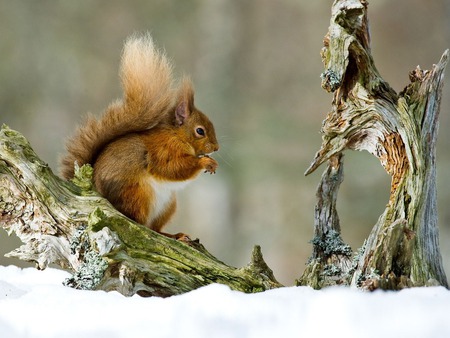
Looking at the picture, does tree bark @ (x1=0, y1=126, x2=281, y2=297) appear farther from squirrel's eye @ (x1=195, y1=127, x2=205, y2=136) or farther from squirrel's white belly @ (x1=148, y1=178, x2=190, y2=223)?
squirrel's eye @ (x1=195, y1=127, x2=205, y2=136)

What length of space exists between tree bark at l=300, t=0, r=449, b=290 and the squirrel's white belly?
0.52 m

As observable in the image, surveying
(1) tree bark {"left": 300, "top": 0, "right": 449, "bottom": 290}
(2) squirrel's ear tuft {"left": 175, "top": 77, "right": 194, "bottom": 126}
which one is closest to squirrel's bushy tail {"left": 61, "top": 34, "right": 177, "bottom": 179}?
(2) squirrel's ear tuft {"left": 175, "top": 77, "right": 194, "bottom": 126}

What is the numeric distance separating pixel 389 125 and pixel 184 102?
75 centimetres

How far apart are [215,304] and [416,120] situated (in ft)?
2.34

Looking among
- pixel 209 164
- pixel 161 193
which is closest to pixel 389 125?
pixel 209 164

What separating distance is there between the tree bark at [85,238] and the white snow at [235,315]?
0.18 meters

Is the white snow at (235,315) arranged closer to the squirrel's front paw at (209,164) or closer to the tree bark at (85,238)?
the tree bark at (85,238)

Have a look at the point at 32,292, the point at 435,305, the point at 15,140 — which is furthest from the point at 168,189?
the point at 435,305

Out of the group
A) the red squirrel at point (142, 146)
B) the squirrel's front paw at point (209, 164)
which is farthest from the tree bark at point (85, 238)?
the squirrel's front paw at point (209, 164)

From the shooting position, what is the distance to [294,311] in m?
1.37

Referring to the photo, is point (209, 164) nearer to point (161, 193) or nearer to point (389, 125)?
point (161, 193)

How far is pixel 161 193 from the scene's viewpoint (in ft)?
6.98

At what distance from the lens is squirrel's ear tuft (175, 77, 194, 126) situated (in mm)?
2264

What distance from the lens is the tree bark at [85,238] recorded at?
1.66 m
